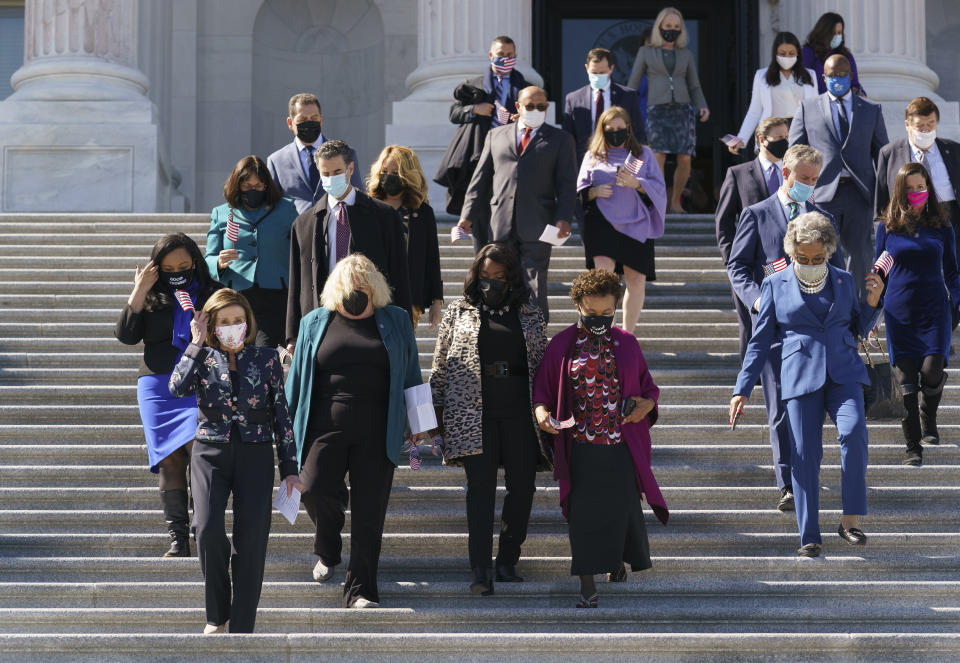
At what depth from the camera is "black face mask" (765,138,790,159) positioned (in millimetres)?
10133

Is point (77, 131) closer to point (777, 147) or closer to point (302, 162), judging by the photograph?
point (302, 162)

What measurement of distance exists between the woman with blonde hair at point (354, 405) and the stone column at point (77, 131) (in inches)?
333

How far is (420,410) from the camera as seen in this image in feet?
25.9

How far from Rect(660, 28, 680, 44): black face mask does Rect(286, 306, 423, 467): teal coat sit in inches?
296

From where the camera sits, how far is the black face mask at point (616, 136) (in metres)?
10.7

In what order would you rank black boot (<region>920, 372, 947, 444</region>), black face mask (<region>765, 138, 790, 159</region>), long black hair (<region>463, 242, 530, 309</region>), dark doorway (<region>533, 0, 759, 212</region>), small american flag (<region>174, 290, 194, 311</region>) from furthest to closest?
dark doorway (<region>533, 0, 759, 212</region>) → black face mask (<region>765, 138, 790, 159</region>) → black boot (<region>920, 372, 947, 444</region>) → small american flag (<region>174, 290, 194, 311</region>) → long black hair (<region>463, 242, 530, 309</region>)

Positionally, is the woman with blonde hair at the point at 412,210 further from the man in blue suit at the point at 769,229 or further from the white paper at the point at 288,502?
the white paper at the point at 288,502

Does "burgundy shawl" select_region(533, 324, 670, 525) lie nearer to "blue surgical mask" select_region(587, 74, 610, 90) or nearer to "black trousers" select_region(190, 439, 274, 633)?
"black trousers" select_region(190, 439, 274, 633)

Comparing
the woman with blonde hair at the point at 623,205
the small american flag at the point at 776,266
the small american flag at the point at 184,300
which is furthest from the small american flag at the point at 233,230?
the small american flag at the point at 776,266

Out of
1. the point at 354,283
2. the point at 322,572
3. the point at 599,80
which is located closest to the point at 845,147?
the point at 599,80

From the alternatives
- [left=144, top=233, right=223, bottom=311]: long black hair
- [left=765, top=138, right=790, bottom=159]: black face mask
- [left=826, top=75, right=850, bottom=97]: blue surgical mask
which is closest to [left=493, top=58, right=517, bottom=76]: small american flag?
[left=826, top=75, right=850, bottom=97]: blue surgical mask

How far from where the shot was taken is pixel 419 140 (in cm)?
1614

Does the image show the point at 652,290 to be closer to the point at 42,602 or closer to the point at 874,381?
the point at 874,381

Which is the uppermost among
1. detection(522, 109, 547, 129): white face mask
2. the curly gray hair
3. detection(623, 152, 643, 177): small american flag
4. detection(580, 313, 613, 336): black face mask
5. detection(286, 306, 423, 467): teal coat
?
detection(522, 109, 547, 129): white face mask
